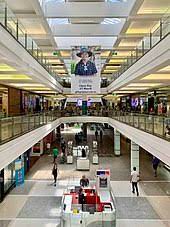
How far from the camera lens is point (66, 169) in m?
22.8

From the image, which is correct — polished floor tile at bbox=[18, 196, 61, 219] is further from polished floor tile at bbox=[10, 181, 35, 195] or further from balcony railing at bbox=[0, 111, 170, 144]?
balcony railing at bbox=[0, 111, 170, 144]

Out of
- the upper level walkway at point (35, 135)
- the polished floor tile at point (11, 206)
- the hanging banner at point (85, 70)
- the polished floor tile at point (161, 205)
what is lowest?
the polished floor tile at point (161, 205)

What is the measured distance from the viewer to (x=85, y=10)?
53.3 feet

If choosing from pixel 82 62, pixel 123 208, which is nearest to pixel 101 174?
pixel 123 208

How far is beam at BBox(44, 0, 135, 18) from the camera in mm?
15836

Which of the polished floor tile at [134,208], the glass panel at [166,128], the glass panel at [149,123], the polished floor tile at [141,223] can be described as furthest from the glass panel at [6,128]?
the polished floor tile at [134,208]

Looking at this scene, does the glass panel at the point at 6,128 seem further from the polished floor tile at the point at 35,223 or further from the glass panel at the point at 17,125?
the polished floor tile at the point at 35,223

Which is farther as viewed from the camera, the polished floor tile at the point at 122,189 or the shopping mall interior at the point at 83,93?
the polished floor tile at the point at 122,189

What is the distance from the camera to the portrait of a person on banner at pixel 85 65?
1558 centimetres

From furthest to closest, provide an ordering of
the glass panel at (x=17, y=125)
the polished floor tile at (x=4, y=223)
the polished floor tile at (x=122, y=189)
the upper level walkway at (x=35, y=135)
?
the polished floor tile at (x=122, y=189) < the polished floor tile at (x=4, y=223) < the glass panel at (x=17, y=125) < the upper level walkway at (x=35, y=135)

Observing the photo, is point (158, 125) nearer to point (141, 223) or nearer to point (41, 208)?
point (141, 223)

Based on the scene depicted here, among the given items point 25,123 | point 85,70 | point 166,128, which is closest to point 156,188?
point 85,70

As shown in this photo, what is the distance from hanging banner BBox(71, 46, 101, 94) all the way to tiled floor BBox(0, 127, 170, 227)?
5004 millimetres

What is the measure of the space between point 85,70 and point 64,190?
5830 mm
